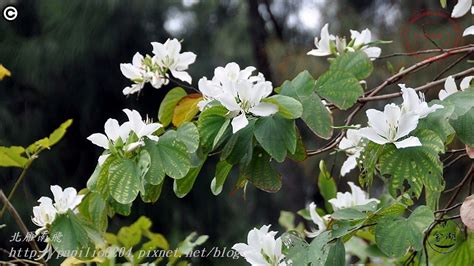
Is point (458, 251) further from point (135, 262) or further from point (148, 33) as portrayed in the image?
point (148, 33)

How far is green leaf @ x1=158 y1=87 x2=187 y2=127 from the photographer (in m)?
0.82

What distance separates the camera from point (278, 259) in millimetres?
667

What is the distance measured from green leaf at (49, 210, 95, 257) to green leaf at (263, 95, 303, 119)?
268mm

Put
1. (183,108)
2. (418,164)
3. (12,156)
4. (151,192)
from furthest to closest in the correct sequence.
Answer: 1. (12,156)
2. (183,108)
3. (151,192)
4. (418,164)

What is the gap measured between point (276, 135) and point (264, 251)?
0.13m

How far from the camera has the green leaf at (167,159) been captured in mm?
625

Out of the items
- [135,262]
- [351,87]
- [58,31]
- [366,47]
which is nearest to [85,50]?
[58,31]

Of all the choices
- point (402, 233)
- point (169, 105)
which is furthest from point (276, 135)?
point (169, 105)

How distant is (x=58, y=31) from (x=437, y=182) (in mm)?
2230

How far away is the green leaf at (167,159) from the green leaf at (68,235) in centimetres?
16

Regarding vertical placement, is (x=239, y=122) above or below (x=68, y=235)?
above

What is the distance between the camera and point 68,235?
2.48 feet

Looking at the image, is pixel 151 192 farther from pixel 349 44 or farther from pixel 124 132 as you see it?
pixel 349 44

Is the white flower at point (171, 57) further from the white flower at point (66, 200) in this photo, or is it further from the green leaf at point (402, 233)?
the green leaf at point (402, 233)
